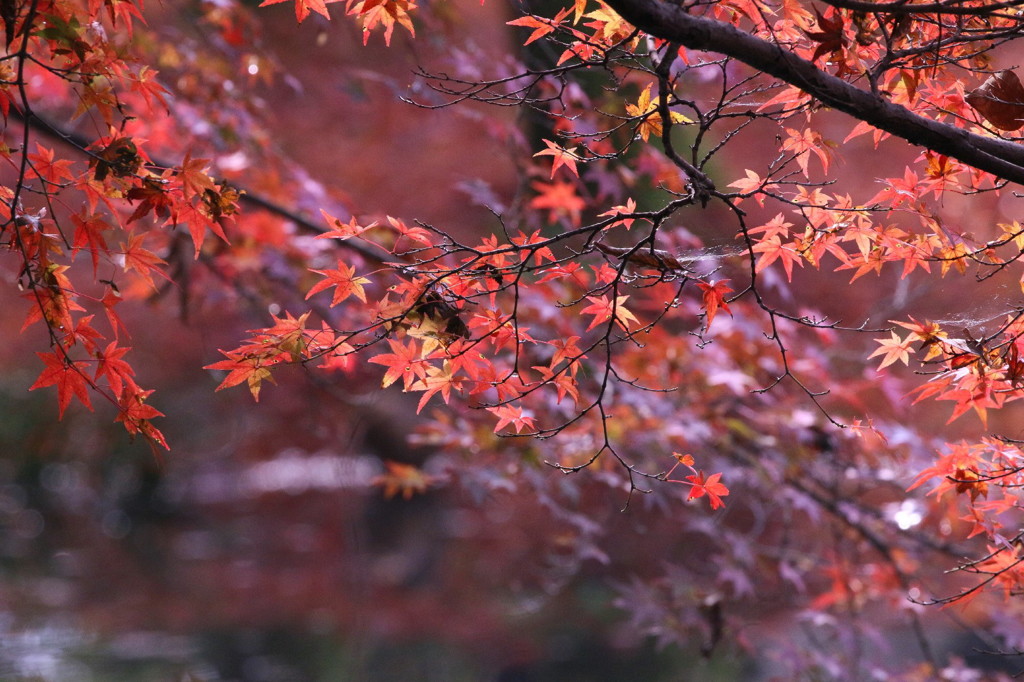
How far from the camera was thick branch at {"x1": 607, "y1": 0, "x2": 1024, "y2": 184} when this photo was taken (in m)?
1.30

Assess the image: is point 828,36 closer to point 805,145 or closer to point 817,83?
point 817,83

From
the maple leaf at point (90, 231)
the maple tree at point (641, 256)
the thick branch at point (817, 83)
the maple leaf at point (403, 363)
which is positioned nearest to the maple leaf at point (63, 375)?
the maple tree at point (641, 256)

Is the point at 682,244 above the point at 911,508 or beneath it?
→ above

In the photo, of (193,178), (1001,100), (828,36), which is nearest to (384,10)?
(193,178)

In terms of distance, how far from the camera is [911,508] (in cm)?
278

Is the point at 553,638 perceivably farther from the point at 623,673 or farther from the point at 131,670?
the point at 131,670

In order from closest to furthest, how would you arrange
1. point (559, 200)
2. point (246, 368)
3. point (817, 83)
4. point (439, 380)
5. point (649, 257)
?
point (817, 83)
point (649, 257)
point (246, 368)
point (439, 380)
point (559, 200)

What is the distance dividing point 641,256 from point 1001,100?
2.64 feet

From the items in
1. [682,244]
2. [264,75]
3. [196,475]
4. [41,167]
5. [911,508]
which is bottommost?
[911,508]

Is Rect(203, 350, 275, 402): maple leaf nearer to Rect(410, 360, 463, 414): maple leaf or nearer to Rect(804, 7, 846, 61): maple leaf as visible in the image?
Rect(410, 360, 463, 414): maple leaf

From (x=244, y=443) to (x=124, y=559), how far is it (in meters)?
2.70

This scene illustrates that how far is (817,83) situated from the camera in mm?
1363

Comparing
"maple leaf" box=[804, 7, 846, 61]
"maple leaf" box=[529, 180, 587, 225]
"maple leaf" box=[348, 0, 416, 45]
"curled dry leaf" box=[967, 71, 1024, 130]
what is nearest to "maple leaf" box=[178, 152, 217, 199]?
"maple leaf" box=[348, 0, 416, 45]

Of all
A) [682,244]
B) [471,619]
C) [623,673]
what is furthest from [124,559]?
[682,244]
